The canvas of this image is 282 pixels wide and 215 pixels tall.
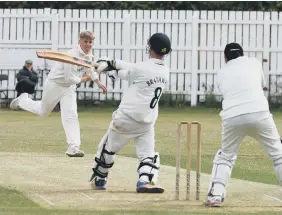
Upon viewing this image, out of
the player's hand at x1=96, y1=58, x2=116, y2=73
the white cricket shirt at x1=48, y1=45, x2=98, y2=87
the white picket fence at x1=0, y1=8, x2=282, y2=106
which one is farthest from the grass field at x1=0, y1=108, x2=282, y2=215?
the white picket fence at x1=0, y1=8, x2=282, y2=106

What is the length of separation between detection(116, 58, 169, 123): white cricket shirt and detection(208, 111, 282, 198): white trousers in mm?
1109

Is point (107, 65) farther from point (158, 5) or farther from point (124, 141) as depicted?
point (158, 5)

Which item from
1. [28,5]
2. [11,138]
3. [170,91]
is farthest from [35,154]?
[28,5]

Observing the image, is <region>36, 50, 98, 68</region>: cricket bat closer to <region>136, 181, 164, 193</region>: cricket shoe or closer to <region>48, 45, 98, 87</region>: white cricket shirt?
<region>136, 181, 164, 193</region>: cricket shoe

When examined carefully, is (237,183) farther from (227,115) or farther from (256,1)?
(256,1)

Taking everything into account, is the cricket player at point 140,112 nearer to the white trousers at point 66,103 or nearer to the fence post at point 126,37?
the white trousers at point 66,103

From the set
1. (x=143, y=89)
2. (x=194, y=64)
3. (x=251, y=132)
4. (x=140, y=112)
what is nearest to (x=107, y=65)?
(x=143, y=89)

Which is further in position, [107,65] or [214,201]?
[107,65]

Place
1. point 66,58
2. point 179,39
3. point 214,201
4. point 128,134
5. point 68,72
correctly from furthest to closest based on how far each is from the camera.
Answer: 1. point 179,39
2. point 68,72
3. point 66,58
4. point 128,134
5. point 214,201

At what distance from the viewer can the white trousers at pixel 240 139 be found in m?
10.6

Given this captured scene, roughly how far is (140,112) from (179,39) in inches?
671

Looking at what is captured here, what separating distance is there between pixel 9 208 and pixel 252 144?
28.8 feet

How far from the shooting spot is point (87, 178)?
42.4 feet

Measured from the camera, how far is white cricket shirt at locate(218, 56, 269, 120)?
35.0 feet
